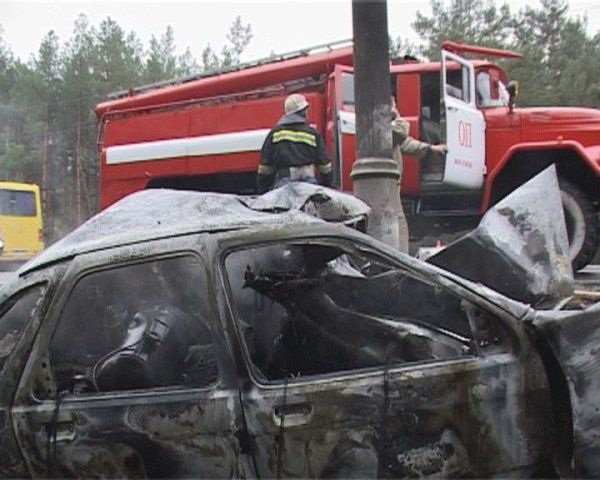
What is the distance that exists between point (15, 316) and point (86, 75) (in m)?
27.4

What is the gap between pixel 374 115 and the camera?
462 cm

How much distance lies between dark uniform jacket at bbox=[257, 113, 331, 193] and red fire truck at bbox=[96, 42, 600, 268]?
96 centimetres

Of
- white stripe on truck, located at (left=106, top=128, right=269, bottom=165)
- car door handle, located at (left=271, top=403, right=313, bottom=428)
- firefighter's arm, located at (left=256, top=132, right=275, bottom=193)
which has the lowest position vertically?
car door handle, located at (left=271, top=403, right=313, bottom=428)

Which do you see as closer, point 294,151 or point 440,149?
point 294,151

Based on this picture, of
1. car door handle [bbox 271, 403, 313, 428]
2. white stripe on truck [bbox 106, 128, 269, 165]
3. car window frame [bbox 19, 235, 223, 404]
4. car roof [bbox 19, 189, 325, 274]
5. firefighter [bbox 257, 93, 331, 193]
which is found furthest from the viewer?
white stripe on truck [bbox 106, 128, 269, 165]

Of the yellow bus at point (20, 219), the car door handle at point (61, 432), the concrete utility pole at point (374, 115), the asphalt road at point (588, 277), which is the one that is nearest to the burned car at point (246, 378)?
the car door handle at point (61, 432)

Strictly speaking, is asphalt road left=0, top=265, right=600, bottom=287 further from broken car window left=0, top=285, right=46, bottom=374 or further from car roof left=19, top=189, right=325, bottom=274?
broken car window left=0, top=285, right=46, bottom=374

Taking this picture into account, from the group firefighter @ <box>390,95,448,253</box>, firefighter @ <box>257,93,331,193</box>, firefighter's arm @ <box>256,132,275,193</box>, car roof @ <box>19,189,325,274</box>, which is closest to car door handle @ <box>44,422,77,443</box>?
car roof @ <box>19,189,325,274</box>

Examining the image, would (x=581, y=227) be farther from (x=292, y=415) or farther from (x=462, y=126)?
(x=292, y=415)

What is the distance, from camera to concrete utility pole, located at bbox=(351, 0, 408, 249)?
4.59m

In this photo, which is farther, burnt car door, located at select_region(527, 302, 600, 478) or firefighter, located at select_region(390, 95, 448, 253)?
firefighter, located at select_region(390, 95, 448, 253)

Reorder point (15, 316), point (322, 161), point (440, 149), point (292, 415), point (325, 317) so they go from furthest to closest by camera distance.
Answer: point (440, 149)
point (322, 161)
point (325, 317)
point (15, 316)
point (292, 415)

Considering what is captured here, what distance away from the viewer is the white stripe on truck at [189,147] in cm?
Answer: 692

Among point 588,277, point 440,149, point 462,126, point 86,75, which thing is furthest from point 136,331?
point 86,75
